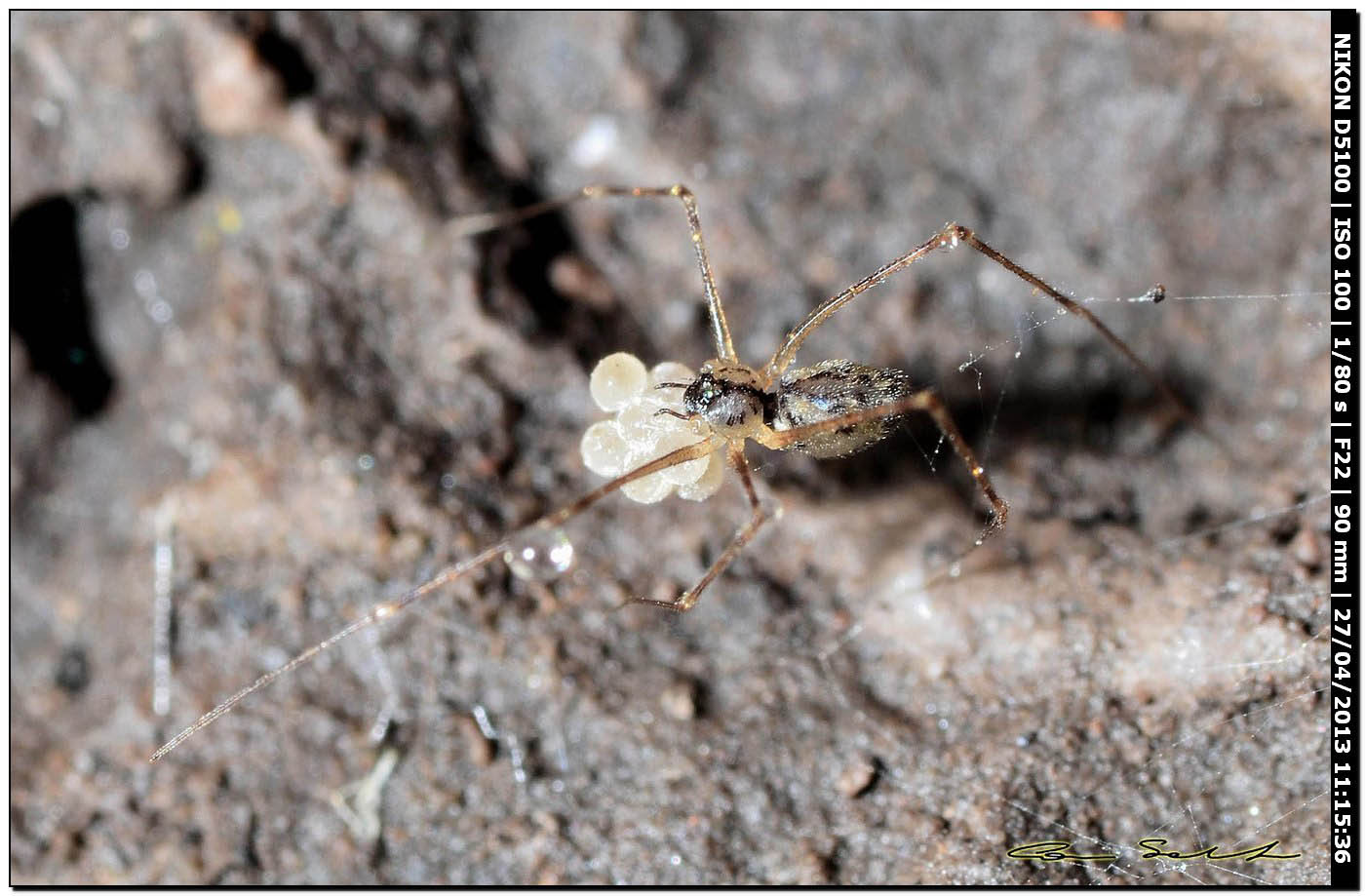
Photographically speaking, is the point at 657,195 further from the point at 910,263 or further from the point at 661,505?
the point at 661,505

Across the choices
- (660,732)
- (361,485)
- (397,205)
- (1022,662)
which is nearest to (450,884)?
(660,732)

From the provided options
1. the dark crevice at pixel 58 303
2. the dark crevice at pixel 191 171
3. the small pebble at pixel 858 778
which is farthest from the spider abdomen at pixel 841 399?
the dark crevice at pixel 58 303

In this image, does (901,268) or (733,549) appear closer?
(733,549)

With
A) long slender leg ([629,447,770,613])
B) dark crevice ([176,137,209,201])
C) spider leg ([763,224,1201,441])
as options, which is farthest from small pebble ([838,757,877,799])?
dark crevice ([176,137,209,201])
